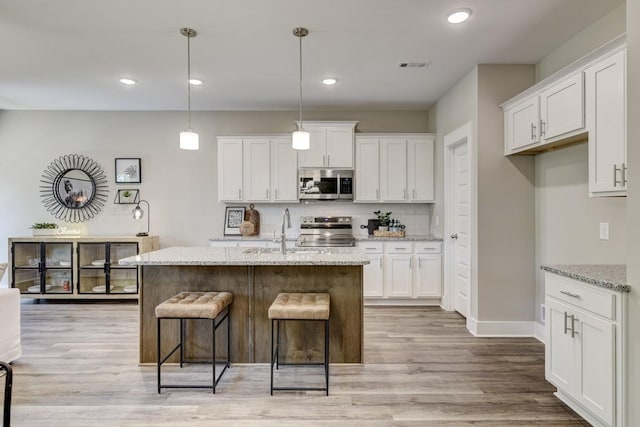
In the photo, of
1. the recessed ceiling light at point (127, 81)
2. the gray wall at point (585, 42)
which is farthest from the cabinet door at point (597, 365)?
the recessed ceiling light at point (127, 81)

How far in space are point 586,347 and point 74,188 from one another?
20.7 ft

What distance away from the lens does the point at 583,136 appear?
2611 mm

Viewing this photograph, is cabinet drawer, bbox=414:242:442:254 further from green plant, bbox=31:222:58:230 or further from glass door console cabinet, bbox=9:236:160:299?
green plant, bbox=31:222:58:230

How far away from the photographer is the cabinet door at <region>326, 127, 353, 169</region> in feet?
16.1

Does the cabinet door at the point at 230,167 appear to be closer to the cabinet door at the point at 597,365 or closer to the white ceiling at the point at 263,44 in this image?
the white ceiling at the point at 263,44

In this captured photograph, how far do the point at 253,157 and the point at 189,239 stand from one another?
5.31 ft

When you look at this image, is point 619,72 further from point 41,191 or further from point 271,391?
point 41,191

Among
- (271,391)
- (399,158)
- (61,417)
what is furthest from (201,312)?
(399,158)

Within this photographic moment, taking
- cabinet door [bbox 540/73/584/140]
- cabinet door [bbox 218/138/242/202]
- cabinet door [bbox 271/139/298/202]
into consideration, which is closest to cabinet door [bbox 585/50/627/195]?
cabinet door [bbox 540/73/584/140]

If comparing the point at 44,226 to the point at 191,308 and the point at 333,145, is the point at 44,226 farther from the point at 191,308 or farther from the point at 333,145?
the point at 333,145

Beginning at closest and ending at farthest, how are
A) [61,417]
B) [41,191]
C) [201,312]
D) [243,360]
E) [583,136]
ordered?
[61,417] → [201,312] → [583,136] → [243,360] → [41,191]

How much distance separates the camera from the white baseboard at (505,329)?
353 cm

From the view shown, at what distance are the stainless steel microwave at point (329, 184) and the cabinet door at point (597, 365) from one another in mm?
3245

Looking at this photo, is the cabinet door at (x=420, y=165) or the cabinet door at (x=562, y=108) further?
the cabinet door at (x=420, y=165)
